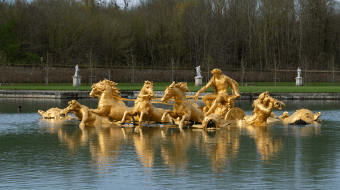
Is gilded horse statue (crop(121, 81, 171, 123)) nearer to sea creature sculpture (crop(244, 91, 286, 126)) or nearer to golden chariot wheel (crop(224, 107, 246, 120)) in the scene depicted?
golden chariot wheel (crop(224, 107, 246, 120))

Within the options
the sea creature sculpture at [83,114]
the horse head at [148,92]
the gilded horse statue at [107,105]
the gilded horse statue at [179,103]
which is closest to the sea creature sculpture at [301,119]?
the gilded horse statue at [179,103]

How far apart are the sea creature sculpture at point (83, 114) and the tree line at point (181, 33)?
4682 cm

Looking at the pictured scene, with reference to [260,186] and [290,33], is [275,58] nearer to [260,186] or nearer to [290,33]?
[290,33]

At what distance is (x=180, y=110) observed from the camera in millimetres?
13250

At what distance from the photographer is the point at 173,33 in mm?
65625

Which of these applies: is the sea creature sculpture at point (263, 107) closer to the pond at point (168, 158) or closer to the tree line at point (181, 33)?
the pond at point (168, 158)

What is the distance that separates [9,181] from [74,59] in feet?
183

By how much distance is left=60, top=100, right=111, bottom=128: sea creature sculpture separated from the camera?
44.1 ft

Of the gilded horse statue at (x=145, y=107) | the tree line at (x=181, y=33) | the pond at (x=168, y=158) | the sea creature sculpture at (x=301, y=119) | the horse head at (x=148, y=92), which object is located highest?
the tree line at (x=181, y=33)

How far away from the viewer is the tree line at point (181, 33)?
60812mm

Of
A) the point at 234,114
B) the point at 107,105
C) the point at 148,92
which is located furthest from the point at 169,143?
the point at 234,114

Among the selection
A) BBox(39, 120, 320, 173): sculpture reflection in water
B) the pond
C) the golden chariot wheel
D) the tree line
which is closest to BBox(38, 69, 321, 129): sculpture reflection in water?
the golden chariot wheel

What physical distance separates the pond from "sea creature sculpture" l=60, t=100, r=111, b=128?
625mm

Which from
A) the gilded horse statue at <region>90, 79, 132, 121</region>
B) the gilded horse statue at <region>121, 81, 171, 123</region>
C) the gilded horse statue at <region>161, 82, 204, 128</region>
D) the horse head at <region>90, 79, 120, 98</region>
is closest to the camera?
the gilded horse statue at <region>161, 82, 204, 128</region>
